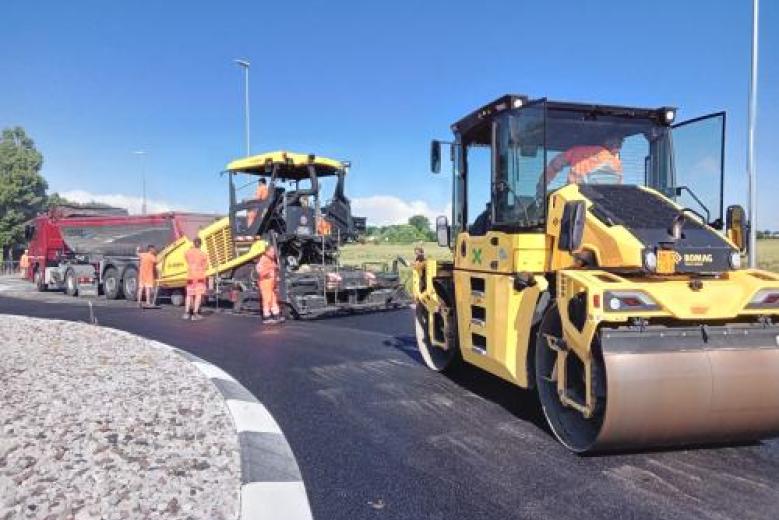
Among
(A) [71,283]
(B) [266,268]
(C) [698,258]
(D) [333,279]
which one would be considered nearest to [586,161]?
(C) [698,258]

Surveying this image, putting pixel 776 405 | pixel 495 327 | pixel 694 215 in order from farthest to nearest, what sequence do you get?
pixel 495 327 → pixel 694 215 → pixel 776 405

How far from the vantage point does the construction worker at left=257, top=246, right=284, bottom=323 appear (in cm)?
1195

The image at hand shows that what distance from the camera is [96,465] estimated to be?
3.95m

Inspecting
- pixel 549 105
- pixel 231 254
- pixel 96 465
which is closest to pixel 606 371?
pixel 549 105

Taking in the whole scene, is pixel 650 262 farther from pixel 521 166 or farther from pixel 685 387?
pixel 521 166

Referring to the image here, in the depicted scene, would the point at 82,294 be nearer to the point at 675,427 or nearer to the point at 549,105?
the point at 549,105

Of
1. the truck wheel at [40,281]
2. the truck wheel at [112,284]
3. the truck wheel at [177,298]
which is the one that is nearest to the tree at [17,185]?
the truck wheel at [40,281]

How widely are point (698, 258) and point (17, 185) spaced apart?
5295 cm

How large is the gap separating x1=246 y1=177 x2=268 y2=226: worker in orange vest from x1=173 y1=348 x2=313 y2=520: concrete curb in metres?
6.99

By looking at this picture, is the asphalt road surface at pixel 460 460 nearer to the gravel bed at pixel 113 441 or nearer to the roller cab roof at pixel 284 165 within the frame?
the gravel bed at pixel 113 441

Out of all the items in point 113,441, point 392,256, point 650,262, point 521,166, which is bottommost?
point 113,441

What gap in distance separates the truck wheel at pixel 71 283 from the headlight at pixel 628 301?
61.2ft

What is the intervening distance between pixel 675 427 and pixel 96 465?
3495 millimetres

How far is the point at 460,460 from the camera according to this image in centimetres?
441
